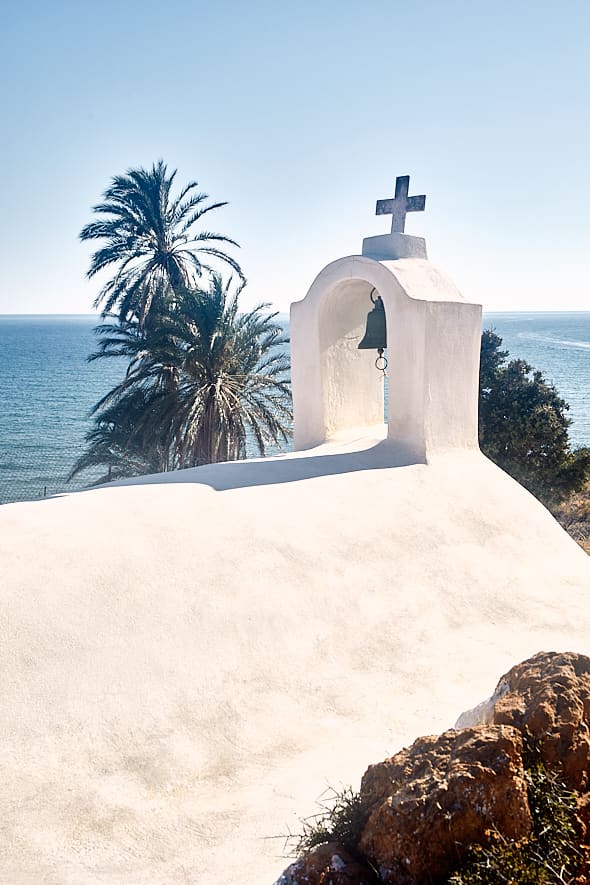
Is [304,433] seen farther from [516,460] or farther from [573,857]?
[516,460]

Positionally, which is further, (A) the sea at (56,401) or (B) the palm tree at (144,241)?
(A) the sea at (56,401)

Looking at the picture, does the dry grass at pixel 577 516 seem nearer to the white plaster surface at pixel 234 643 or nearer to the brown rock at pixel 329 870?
the white plaster surface at pixel 234 643

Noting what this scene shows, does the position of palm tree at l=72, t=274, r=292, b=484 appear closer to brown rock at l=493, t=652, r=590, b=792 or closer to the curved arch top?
the curved arch top

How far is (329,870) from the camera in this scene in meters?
2.60

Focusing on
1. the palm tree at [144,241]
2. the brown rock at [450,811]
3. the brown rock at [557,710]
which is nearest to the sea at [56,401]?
the palm tree at [144,241]

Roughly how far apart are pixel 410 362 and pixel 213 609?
12.6 ft

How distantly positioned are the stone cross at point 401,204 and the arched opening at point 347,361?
792mm

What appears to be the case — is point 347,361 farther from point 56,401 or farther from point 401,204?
point 56,401

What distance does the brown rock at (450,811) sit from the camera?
2500 mm

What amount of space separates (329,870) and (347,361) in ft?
22.3

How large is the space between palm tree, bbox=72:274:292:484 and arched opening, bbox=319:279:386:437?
6199 millimetres

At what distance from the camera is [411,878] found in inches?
97.9

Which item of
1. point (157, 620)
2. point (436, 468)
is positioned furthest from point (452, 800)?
point (436, 468)

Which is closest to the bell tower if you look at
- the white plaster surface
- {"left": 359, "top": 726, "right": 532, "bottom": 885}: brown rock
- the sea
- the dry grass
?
the white plaster surface
